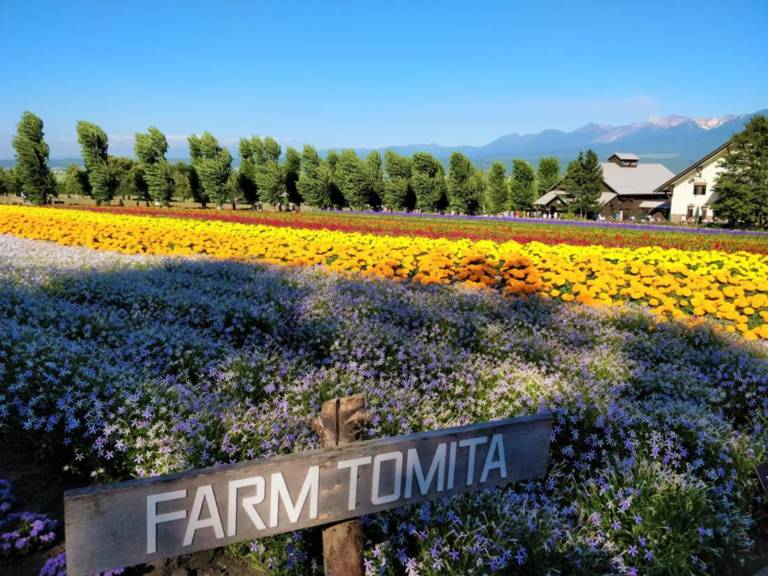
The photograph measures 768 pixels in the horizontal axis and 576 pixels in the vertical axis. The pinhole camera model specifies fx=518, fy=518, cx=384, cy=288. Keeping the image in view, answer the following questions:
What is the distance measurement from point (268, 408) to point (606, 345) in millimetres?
3815

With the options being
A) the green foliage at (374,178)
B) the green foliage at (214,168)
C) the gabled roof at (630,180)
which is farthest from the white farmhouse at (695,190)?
the green foliage at (214,168)

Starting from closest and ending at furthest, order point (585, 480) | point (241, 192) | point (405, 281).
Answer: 1. point (585, 480)
2. point (405, 281)
3. point (241, 192)

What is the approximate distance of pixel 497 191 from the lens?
53344 mm

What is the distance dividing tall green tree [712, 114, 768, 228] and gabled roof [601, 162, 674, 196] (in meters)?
18.6

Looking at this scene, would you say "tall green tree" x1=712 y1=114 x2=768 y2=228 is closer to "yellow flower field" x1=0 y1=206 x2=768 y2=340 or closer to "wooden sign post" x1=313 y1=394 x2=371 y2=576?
"yellow flower field" x1=0 y1=206 x2=768 y2=340

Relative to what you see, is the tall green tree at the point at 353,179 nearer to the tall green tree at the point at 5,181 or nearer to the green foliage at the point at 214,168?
the green foliage at the point at 214,168

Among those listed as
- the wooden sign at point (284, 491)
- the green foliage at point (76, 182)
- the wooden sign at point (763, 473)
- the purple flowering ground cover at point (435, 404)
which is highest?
the green foliage at point (76, 182)

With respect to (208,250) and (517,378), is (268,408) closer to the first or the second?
(517,378)

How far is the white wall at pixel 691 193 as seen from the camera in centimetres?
4560

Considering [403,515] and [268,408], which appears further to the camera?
[268,408]

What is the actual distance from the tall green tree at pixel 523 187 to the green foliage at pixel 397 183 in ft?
34.4

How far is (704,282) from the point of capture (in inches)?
309

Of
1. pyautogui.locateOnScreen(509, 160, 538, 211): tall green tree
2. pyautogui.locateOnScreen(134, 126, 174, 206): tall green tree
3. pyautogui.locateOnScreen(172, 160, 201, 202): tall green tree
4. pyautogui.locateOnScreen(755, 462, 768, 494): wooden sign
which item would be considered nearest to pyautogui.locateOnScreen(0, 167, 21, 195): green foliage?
pyautogui.locateOnScreen(172, 160, 201, 202): tall green tree

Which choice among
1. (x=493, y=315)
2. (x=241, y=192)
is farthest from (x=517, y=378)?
(x=241, y=192)
